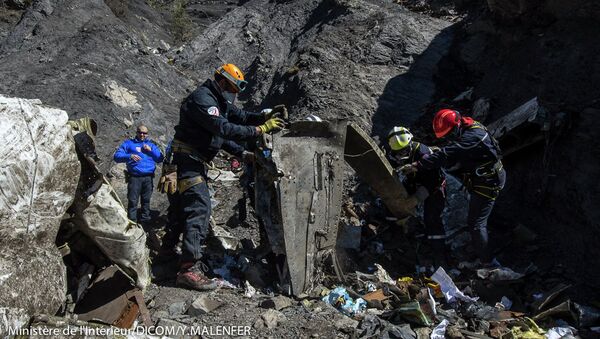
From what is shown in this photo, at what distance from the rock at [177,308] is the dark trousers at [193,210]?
464mm

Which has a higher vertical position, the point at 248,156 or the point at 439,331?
the point at 248,156

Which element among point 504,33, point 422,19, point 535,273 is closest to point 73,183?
point 535,273

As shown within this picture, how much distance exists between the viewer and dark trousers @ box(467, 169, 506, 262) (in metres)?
4.85

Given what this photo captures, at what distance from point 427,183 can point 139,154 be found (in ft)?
10.9

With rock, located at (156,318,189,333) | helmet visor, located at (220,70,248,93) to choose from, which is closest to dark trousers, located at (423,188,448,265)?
helmet visor, located at (220,70,248,93)

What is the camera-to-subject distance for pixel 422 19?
32.2ft

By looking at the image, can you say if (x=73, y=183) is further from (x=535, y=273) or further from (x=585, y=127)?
(x=585, y=127)

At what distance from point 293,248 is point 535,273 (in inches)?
98.6

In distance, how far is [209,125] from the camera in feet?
13.7

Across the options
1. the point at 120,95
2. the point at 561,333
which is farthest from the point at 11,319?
the point at 120,95

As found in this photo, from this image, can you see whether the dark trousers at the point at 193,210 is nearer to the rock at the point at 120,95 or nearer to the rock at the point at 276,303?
the rock at the point at 276,303

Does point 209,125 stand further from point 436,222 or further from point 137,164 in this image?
point 436,222

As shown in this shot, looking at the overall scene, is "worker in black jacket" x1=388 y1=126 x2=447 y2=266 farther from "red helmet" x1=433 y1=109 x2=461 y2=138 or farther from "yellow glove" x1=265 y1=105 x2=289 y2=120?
"yellow glove" x1=265 y1=105 x2=289 y2=120

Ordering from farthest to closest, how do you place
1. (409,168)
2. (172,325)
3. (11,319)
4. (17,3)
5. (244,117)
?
(17,3), (409,168), (244,117), (172,325), (11,319)
